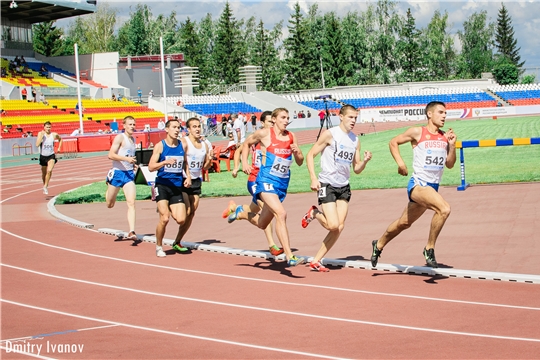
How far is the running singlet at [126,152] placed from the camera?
43.8 feet

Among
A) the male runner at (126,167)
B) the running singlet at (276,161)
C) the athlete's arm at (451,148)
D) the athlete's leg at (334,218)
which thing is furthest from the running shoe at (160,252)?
the athlete's arm at (451,148)

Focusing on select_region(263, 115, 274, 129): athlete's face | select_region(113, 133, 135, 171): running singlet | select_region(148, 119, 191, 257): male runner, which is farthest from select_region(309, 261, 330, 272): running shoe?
select_region(113, 133, 135, 171): running singlet

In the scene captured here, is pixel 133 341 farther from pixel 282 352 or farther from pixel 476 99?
pixel 476 99

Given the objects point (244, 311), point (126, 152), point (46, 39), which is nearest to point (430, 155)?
point (244, 311)

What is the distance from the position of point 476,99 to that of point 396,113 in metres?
17.5

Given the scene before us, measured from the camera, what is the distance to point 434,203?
9008 millimetres

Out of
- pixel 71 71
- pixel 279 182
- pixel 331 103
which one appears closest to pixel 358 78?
pixel 331 103

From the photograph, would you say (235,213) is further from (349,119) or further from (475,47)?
(475,47)

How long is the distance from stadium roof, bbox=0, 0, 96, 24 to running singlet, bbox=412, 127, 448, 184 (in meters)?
54.6

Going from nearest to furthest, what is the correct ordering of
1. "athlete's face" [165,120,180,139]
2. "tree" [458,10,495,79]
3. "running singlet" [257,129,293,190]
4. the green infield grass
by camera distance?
"running singlet" [257,129,293,190] → "athlete's face" [165,120,180,139] → the green infield grass → "tree" [458,10,495,79]

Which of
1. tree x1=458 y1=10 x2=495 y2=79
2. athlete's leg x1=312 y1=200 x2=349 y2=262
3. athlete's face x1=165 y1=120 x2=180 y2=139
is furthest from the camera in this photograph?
tree x1=458 y1=10 x2=495 y2=79

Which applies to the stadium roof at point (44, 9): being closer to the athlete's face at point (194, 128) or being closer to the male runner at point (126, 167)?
the male runner at point (126, 167)

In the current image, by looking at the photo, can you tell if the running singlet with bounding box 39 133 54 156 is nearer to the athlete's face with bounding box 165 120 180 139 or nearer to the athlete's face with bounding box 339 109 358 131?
the athlete's face with bounding box 165 120 180 139

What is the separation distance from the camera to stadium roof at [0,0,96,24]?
60.3 meters
